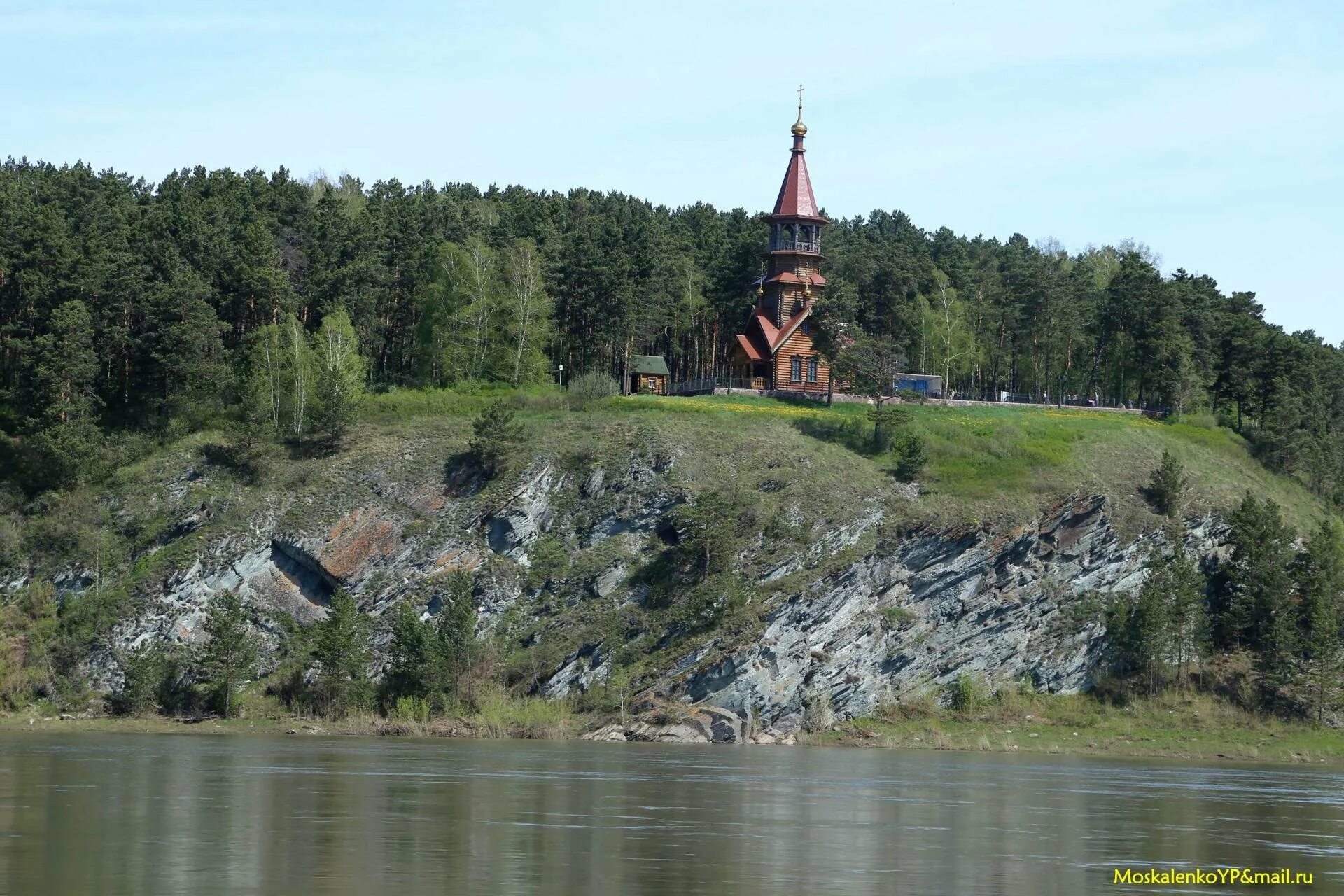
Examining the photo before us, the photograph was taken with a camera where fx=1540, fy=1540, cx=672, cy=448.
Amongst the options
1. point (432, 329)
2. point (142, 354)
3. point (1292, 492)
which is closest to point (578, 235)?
point (432, 329)

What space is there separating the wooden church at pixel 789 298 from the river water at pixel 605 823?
52843 mm

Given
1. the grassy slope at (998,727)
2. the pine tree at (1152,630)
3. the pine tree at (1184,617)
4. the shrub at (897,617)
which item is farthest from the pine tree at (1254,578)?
the shrub at (897,617)

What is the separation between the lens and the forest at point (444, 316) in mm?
98625

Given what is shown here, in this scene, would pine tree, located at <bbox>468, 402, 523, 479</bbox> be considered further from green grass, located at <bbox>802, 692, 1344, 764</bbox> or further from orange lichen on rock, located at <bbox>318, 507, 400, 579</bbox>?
green grass, located at <bbox>802, 692, 1344, 764</bbox>

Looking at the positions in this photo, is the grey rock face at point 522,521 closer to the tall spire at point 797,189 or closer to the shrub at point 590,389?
the shrub at point 590,389

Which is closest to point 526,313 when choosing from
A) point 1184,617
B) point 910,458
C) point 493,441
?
point 493,441

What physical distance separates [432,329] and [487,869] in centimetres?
8057

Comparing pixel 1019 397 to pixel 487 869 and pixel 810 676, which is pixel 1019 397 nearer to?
pixel 810 676

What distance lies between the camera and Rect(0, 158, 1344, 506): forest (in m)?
98.6

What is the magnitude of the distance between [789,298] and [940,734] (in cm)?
4523

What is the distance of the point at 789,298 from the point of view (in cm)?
11669

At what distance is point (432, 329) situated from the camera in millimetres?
110500

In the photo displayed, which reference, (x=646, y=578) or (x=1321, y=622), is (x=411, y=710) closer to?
(x=646, y=578)

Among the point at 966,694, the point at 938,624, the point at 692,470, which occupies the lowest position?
the point at 966,694
